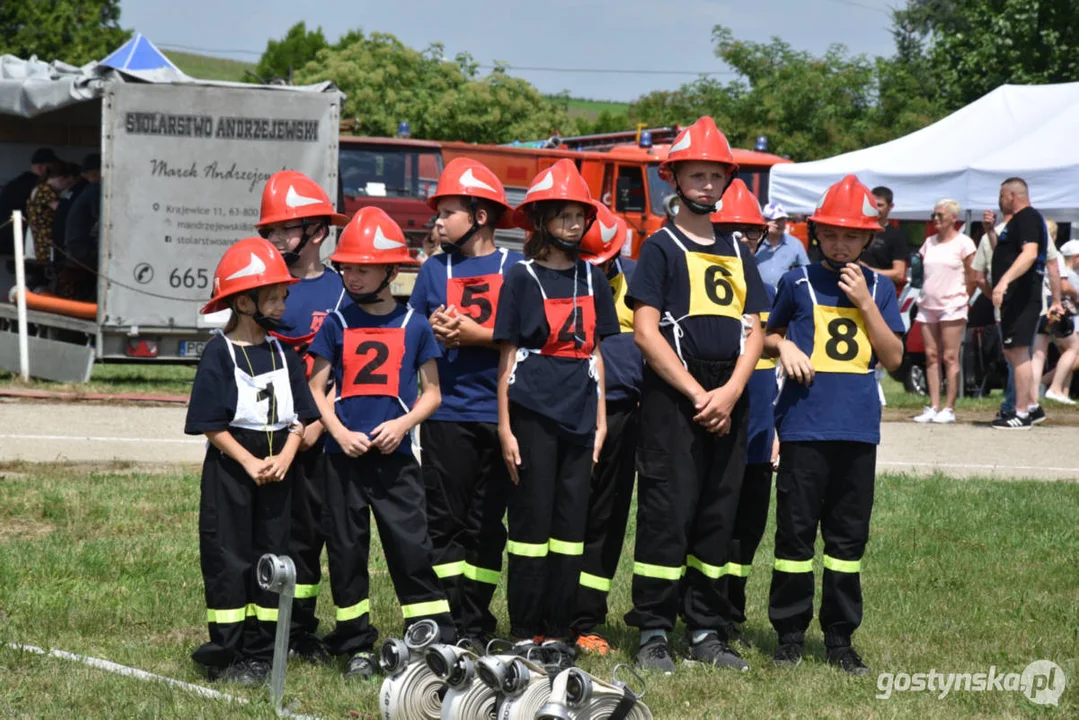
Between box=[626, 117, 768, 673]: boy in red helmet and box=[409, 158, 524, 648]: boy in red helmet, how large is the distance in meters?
0.63

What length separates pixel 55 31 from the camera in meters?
44.3

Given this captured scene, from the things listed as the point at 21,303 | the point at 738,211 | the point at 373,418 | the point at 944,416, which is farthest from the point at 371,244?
the point at 21,303

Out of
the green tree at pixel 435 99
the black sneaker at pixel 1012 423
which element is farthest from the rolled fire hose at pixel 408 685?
the green tree at pixel 435 99

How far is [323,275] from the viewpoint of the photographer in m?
6.28

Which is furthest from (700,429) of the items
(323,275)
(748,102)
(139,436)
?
(748,102)

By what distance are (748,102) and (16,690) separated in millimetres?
48566

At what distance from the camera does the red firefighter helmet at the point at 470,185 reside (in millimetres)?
6164

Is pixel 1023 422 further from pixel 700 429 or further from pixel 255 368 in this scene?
pixel 255 368

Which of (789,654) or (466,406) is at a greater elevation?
(466,406)

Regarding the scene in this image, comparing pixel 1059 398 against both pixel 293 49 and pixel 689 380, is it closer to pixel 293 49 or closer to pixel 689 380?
pixel 689 380

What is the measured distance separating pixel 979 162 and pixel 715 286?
36.4 ft

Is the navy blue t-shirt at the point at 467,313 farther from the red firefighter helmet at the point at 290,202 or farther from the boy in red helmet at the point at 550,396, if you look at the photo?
the red firefighter helmet at the point at 290,202

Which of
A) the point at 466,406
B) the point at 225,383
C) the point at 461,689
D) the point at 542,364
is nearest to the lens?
the point at 461,689

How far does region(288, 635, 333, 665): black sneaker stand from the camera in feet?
19.7
